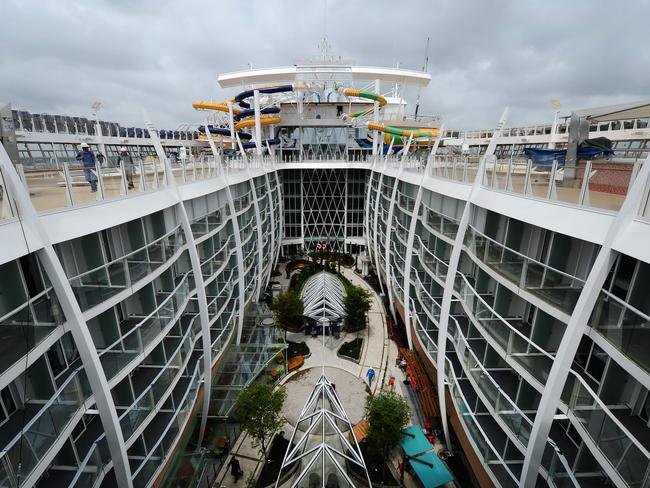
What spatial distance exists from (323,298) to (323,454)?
42.4 ft

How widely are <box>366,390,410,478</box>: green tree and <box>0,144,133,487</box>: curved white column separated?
8766 mm

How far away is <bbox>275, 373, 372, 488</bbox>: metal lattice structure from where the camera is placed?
12209mm

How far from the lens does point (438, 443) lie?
1559cm

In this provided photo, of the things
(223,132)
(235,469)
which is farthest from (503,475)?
(223,132)

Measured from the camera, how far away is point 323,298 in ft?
80.7

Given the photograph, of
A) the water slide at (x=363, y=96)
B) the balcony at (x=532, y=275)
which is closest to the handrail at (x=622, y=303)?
the balcony at (x=532, y=275)

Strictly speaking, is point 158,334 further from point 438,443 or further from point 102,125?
point 102,125

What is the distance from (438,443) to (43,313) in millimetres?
16228

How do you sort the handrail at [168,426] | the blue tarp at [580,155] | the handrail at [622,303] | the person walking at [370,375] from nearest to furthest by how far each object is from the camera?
1. the handrail at [622,303]
2. the blue tarp at [580,155]
3. the handrail at [168,426]
4. the person walking at [370,375]

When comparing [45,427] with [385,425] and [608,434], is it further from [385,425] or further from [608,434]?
[608,434]

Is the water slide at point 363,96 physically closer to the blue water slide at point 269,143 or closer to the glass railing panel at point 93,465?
the blue water slide at point 269,143

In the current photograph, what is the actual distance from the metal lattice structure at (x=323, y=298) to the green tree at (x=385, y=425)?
9.04 metres

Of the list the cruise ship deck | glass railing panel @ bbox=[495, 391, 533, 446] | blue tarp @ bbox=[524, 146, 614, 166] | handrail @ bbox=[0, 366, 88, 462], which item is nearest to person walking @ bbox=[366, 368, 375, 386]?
the cruise ship deck

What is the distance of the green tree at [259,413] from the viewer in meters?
14.2
